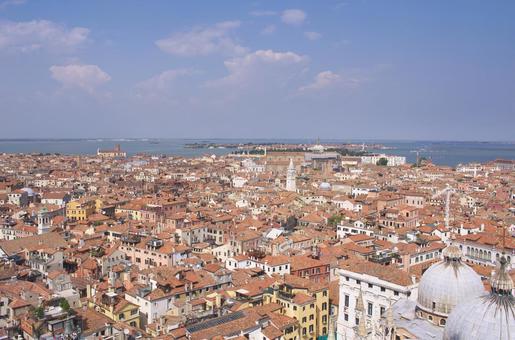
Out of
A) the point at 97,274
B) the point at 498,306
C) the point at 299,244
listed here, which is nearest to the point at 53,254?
the point at 97,274

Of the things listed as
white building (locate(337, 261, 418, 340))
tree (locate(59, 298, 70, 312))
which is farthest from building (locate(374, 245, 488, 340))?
tree (locate(59, 298, 70, 312))

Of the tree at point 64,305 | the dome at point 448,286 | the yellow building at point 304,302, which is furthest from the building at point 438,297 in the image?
the tree at point 64,305

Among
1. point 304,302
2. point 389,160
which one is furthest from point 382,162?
point 304,302

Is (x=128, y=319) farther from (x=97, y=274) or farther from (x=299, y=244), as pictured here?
(x=299, y=244)

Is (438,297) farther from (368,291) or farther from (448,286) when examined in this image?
(368,291)

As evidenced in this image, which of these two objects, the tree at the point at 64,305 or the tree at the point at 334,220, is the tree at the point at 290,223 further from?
the tree at the point at 64,305

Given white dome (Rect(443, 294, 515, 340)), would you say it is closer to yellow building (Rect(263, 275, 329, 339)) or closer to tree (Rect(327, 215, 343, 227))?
yellow building (Rect(263, 275, 329, 339))
